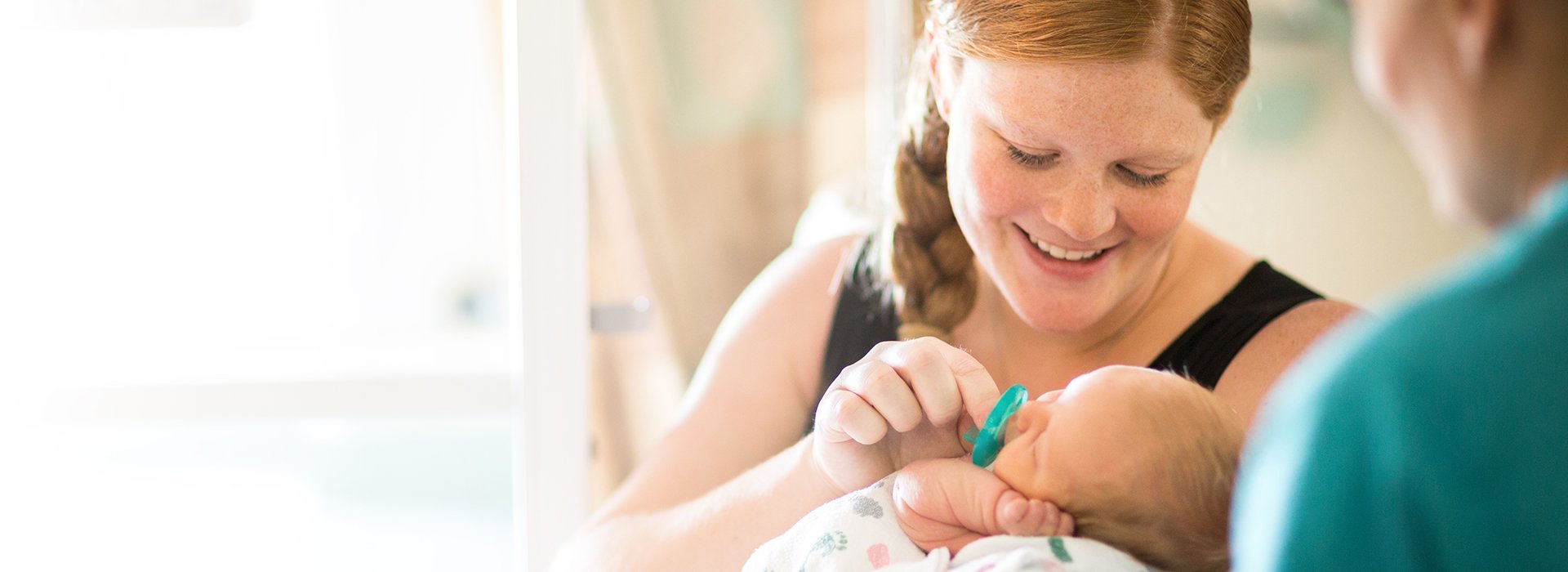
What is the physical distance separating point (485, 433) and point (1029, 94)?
3.67 metres

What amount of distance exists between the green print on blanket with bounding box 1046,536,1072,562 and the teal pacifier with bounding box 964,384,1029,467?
4.3 inches

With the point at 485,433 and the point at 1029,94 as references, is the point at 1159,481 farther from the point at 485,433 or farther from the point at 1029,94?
the point at 485,433

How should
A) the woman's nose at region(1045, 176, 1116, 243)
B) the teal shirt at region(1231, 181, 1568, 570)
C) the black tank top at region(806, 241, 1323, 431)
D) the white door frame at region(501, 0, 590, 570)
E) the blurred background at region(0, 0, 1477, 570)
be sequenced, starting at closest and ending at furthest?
the teal shirt at region(1231, 181, 1568, 570), the woman's nose at region(1045, 176, 1116, 243), the black tank top at region(806, 241, 1323, 431), the white door frame at region(501, 0, 590, 570), the blurred background at region(0, 0, 1477, 570)

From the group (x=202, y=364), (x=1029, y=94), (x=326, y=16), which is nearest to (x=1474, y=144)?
(x=1029, y=94)

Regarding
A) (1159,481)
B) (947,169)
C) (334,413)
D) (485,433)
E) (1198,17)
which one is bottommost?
(485,433)

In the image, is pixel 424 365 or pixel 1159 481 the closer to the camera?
pixel 1159 481

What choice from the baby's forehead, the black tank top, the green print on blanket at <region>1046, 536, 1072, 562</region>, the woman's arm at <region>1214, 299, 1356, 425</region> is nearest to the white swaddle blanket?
the green print on blanket at <region>1046, 536, 1072, 562</region>

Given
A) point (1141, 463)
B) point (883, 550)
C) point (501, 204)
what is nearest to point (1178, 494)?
point (1141, 463)

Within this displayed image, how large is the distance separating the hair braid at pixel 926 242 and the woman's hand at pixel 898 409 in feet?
0.97

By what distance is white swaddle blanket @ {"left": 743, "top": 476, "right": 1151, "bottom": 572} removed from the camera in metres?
0.89

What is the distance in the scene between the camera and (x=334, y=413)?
5.81ft

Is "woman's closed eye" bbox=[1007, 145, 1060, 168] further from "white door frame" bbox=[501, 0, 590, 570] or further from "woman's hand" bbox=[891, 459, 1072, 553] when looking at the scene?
"white door frame" bbox=[501, 0, 590, 570]

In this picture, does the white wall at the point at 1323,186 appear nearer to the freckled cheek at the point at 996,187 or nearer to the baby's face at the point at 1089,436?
the freckled cheek at the point at 996,187

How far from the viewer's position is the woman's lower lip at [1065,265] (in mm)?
1208
